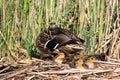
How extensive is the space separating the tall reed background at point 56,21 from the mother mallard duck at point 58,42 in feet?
1.29

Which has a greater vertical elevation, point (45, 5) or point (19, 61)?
point (45, 5)

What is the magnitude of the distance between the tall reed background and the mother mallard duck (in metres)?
0.39

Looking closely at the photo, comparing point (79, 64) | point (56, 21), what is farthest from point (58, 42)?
point (56, 21)

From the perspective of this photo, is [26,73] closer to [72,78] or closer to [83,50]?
[72,78]

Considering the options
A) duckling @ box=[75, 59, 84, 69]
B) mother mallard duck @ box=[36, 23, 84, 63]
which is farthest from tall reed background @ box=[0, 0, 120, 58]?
duckling @ box=[75, 59, 84, 69]

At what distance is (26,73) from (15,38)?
48.7 inches

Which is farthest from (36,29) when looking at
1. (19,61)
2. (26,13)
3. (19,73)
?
(19,73)

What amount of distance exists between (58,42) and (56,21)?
0.82 metres

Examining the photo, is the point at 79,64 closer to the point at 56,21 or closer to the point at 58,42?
the point at 58,42

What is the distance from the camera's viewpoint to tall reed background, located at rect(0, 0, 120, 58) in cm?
710

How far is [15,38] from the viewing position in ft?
23.7

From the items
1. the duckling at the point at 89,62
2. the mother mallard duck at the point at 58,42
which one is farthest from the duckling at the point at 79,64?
the mother mallard duck at the point at 58,42

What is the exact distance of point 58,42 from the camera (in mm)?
6500

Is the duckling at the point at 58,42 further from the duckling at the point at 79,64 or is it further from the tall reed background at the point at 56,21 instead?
the tall reed background at the point at 56,21
